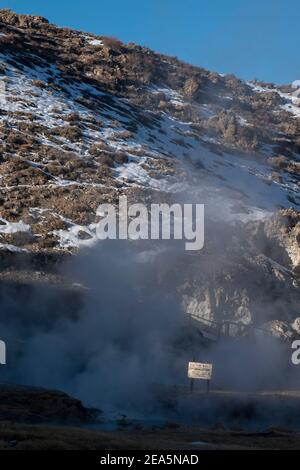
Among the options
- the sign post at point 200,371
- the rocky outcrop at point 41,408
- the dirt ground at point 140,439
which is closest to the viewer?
the dirt ground at point 140,439

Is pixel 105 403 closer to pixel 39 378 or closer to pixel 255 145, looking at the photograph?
pixel 39 378

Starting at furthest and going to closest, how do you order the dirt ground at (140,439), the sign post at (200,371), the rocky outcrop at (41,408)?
the sign post at (200,371), the rocky outcrop at (41,408), the dirt ground at (140,439)

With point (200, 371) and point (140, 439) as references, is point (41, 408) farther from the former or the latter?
point (200, 371)

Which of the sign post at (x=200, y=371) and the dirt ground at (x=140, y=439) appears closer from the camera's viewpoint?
the dirt ground at (x=140, y=439)

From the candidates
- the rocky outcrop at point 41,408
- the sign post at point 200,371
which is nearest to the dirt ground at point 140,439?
the rocky outcrop at point 41,408

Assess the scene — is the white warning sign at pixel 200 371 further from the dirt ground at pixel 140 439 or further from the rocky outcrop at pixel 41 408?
the rocky outcrop at pixel 41 408

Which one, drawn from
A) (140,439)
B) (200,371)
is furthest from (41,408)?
(200,371)

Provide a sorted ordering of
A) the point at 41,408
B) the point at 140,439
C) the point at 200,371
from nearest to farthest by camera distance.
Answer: the point at 140,439, the point at 41,408, the point at 200,371

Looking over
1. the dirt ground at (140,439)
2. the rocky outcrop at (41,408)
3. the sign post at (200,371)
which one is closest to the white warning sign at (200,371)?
the sign post at (200,371)

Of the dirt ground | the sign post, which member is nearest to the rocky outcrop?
the dirt ground

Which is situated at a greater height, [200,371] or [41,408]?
[200,371]

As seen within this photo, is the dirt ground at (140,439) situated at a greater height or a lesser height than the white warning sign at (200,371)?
lesser

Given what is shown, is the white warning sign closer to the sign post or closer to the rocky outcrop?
the sign post
